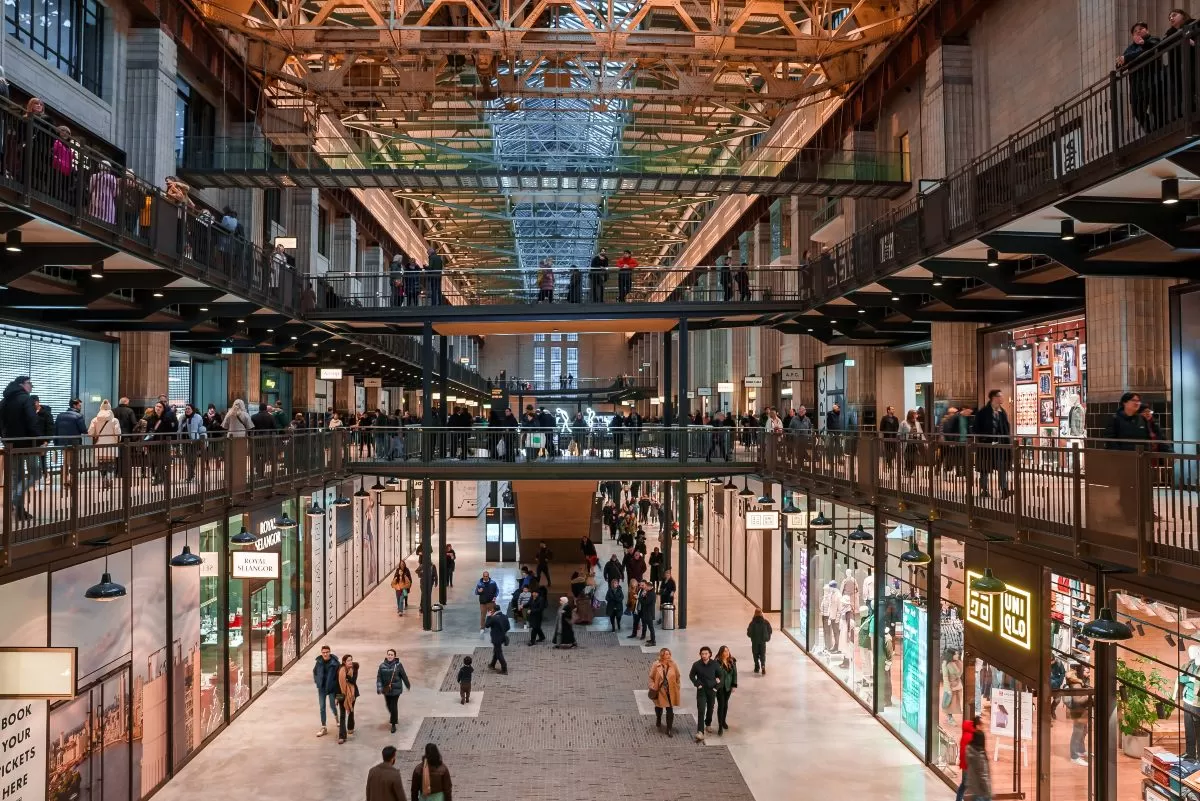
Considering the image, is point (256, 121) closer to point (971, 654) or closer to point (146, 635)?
point (146, 635)

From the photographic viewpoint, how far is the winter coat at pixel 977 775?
10.4 metres

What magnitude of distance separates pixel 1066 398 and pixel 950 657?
582cm

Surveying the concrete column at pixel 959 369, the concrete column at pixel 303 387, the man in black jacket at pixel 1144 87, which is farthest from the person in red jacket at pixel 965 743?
the concrete column at pixel 303 387

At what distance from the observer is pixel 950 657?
43.7ft

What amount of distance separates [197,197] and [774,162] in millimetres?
15170

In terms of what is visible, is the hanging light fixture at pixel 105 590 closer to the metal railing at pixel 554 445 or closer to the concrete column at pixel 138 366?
the concrete column at pixel 138 366

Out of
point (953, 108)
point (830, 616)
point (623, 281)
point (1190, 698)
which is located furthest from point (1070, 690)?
point (623, 281)

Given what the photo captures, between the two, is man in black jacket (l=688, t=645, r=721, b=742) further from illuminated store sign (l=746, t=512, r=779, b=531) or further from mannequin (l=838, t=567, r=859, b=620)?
illuminated store sign (l=746, t=512, r=779, b=531)

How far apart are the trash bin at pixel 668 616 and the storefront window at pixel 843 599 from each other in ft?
14.2

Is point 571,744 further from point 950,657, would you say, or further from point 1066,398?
point 1066,398

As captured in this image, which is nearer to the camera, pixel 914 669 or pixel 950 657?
pixel 950 657

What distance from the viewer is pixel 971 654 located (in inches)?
490

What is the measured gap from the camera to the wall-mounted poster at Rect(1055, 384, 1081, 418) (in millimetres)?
16011

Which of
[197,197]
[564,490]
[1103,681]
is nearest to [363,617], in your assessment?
[564,490]
